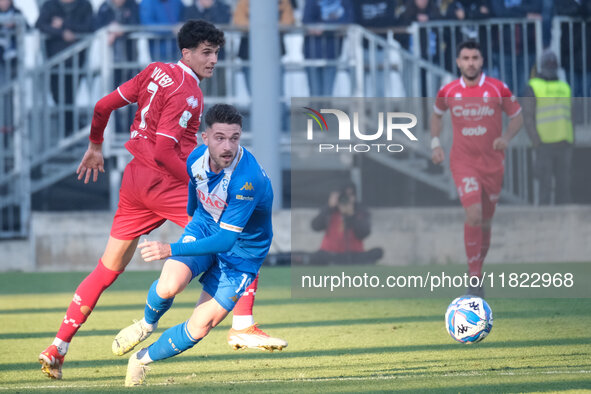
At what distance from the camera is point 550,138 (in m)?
12.4

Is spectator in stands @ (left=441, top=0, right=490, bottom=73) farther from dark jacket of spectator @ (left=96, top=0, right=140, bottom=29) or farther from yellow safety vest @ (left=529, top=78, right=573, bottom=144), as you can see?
dark jacket of spectator @ (left=96, top=0, right=140, bottom=29)

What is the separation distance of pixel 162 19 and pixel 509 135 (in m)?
6.86

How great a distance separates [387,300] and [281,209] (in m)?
4.51

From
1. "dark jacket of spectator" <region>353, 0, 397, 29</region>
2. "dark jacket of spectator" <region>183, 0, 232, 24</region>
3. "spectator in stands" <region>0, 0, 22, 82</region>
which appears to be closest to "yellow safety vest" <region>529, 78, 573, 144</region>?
"dark jacket of spectator" <region>353, 0, 397, 29</region>

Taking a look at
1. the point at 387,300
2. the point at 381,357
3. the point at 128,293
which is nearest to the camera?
the point at 381,357

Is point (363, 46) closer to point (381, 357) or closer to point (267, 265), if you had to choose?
point (267, 265)

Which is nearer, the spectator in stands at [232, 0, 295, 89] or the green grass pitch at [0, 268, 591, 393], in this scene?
the green grass pitch at [0, 268, 591, 393]

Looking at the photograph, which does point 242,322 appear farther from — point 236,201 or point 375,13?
point 375,13

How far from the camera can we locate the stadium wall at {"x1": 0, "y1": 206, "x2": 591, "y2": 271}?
480 inches

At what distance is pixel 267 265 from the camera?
13109mm

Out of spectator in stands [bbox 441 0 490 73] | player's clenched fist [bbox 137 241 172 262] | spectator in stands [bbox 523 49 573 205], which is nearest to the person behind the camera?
player's clenched fist [bbox 137 241 172 262]

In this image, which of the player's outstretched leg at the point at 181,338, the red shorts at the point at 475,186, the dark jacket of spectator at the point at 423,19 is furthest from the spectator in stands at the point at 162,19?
the player's outstretched leg at the point at 181,338

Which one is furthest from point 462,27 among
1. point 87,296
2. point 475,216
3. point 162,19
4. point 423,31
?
point 87,296

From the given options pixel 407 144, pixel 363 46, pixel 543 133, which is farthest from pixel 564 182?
pixel 363 46
